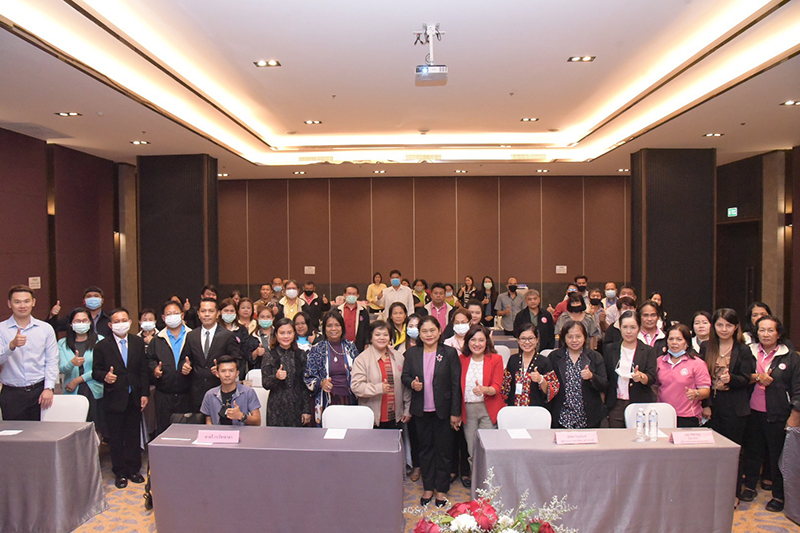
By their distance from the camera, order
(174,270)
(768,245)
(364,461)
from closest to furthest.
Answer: (364,461), (174,270), (768,245)

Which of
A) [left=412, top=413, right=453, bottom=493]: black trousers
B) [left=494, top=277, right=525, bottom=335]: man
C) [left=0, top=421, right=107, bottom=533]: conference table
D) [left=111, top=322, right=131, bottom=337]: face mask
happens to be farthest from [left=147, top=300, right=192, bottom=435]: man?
[left=494, top=277, right=525, bottom=335]: man

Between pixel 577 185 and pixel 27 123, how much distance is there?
11.7 metres

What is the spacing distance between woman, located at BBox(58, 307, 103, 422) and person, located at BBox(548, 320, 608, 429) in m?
4.27

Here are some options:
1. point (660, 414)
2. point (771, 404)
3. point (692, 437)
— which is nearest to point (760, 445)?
point (771, 404)

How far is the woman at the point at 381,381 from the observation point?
183 inches

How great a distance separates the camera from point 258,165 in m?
11.6

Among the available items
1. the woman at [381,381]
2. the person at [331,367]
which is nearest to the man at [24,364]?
the person at [331,367]

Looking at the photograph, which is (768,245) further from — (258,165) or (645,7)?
(258,165)

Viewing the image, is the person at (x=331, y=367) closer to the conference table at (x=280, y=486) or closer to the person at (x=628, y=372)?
the conference table at (x=280, y=486)

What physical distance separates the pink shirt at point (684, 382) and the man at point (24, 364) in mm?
5177

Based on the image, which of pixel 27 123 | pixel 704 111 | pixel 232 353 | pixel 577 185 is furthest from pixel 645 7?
pixel 577 185

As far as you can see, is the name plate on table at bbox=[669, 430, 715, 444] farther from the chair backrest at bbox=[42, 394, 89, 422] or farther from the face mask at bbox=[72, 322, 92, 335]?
the face mask at bbox=[72, 322, 92, 335]

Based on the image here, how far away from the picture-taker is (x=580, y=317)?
603 centimetres

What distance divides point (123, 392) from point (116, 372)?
191 mm
